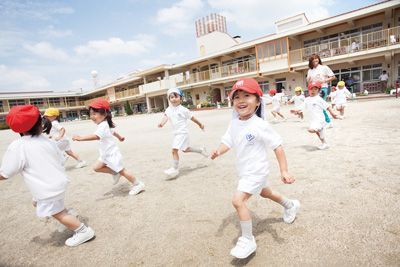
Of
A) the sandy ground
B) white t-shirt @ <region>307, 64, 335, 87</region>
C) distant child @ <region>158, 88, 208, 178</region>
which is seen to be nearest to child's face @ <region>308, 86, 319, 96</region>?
white t-shirt @ <region>307, 64, 335, 87</region>

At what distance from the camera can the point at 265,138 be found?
2125 millimetres

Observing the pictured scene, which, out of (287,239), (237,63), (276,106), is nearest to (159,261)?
(287,239)

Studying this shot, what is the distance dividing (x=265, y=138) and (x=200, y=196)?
1.60 m

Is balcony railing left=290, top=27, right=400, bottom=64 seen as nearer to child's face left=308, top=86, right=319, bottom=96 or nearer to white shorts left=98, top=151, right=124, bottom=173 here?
child's face left=308, top=86, right=319, bottom=96

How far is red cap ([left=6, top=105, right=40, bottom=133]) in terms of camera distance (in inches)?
89.8

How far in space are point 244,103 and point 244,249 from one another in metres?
1.20

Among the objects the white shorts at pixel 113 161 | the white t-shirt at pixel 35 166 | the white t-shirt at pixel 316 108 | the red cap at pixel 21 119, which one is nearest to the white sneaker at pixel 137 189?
the white shorts at pixel 113 161

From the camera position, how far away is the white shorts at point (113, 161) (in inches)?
140

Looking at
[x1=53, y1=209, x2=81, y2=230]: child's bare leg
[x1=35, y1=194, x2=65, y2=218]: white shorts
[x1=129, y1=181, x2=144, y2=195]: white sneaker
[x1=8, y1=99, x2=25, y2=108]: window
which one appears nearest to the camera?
[x1=35, y1=194, x2=65, y2=218]: white shorts

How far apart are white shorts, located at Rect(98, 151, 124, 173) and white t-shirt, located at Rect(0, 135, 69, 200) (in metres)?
1.08

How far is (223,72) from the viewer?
90.2 feet

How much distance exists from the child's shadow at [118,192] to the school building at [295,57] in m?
19.5

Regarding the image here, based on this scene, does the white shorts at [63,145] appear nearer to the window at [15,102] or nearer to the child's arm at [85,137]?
the child's arm at [85,137]

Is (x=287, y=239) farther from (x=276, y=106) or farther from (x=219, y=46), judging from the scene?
(x=219, y=46)
